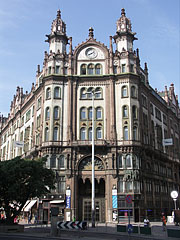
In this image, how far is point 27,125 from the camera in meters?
72.5

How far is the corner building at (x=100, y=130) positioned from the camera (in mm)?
51781

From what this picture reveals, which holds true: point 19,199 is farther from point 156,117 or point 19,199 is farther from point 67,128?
point 156,117

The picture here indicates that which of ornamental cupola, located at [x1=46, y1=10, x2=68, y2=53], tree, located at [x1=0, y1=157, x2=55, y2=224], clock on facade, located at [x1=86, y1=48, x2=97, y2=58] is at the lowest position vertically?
tree, located at [x1=0, y1=157, x2=55, y2=224]

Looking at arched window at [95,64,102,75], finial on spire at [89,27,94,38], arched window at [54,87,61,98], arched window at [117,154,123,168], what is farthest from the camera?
finial on spire at [89,27,94,38]

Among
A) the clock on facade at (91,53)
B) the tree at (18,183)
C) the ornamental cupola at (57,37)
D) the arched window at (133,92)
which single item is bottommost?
the tree at (18,183)

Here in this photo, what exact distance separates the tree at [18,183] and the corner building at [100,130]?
1565 centimetres

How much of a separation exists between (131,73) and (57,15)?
77.6 feet

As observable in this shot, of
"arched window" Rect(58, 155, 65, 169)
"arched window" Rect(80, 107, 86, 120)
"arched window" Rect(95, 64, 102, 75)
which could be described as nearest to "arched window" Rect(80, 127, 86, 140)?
"arched window" Rect(80, 107, 86, 120)

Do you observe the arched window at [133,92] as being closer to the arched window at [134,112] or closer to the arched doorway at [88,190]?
the arched window at [134,112]

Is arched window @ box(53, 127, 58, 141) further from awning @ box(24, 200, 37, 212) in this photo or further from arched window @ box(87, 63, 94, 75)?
arched window @ box(87, 63, 94, 75)

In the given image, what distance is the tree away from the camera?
34938mm

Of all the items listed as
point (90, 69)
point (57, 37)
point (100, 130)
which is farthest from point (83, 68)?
point (100, 130)

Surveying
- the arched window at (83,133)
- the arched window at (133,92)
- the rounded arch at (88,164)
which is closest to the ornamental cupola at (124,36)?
the arched window at (133,92)

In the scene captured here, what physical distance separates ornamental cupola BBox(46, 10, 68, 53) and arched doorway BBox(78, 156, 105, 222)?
82.8 feet
